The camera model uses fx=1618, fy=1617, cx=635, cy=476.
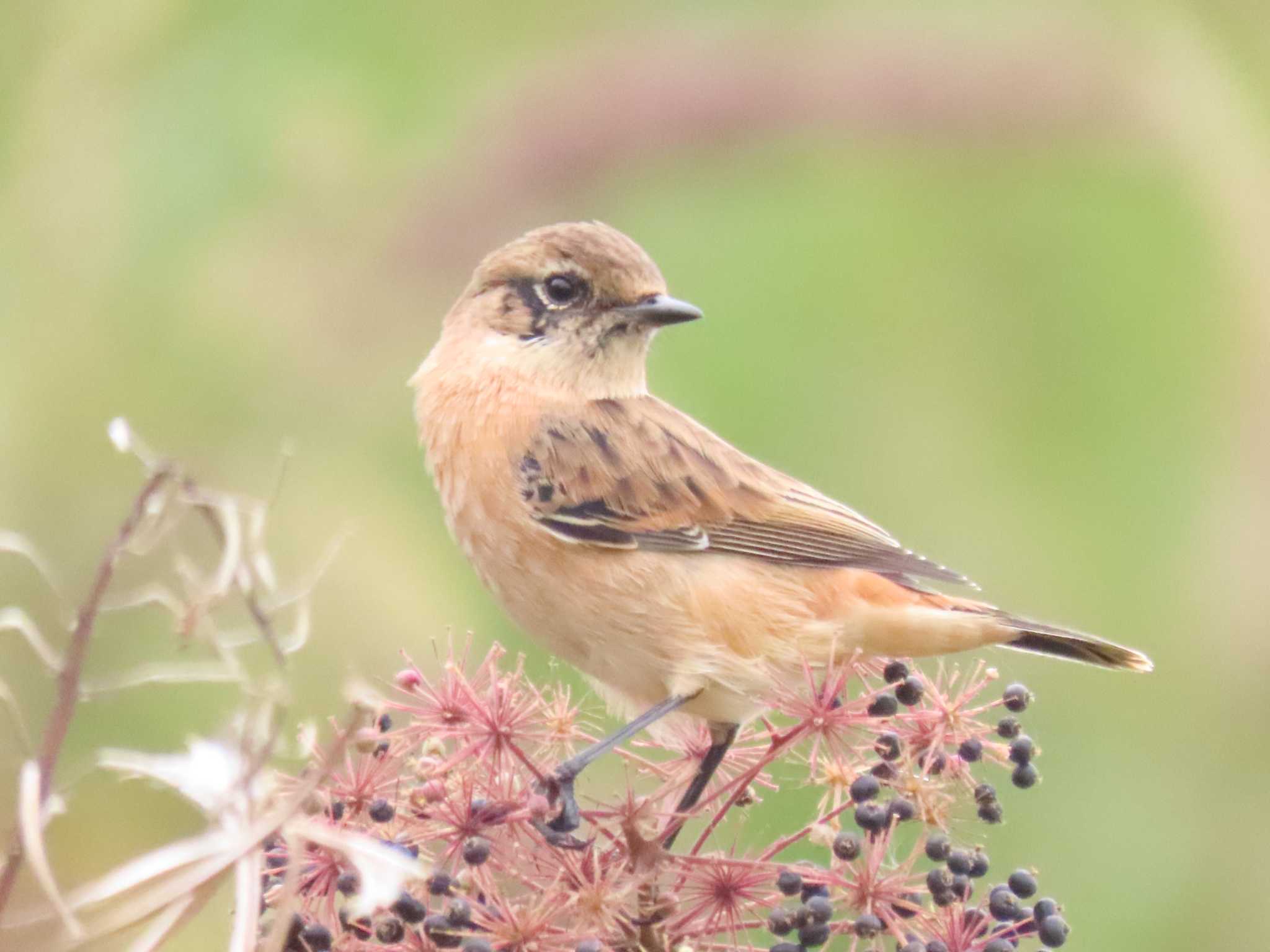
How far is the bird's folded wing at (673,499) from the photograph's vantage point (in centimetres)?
439

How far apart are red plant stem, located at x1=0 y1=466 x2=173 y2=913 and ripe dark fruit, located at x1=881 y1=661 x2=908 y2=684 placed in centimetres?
172

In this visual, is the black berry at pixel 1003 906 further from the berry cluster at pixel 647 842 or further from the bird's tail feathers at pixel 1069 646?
the bird's tail feathers at pixel 1069 646

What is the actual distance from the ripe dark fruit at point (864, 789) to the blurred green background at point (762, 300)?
1671 mm

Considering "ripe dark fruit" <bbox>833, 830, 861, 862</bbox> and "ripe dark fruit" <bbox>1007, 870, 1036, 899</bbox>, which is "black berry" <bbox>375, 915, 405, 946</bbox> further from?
"ripe dark fruit" <bbox>1007, 870, 1036, 899</bbox>

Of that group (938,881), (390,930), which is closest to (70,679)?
(390,930)

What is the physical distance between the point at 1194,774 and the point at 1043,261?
204 centimetres

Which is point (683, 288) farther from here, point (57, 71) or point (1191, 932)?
point (1191, 932)

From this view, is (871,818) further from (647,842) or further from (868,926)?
(647,842)

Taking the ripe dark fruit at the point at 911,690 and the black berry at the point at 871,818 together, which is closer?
the black berry at the point at 871,818

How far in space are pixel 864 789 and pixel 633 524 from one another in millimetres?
1693

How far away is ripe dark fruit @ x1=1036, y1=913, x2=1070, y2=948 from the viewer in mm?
2891

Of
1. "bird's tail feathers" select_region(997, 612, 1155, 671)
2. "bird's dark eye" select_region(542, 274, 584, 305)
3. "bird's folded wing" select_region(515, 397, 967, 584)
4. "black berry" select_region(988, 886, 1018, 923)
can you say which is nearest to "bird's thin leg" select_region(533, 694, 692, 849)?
"black berry" select_region(988, 886, 1018, 923)

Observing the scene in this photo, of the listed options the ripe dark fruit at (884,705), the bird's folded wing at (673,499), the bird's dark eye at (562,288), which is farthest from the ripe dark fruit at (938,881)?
the bird's dark eye at (562,288)

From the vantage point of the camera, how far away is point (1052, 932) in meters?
2.90
